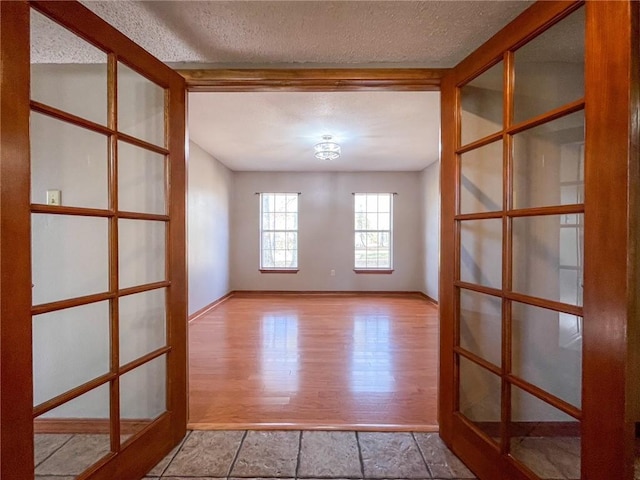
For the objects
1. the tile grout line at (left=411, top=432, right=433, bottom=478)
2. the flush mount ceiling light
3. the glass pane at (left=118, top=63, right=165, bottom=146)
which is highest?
the flush mount ceiling light

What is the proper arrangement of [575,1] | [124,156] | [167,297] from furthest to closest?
[167,297], [124,156], [575,1]

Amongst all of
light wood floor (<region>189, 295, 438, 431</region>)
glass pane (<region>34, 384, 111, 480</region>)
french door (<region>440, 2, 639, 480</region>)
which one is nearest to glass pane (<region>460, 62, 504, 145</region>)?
french door (<region>440, 2, 639, 480</region>)

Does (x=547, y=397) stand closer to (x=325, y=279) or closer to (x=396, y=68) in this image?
(x=396, y=68)

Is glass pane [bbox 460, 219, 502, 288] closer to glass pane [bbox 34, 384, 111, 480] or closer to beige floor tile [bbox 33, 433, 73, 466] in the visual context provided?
glass pane [bbox 34, 384, 111, 480]

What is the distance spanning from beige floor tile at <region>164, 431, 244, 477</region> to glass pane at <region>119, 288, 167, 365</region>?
554 mm

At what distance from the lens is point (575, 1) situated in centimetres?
89

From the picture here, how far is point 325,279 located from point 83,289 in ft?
15.3

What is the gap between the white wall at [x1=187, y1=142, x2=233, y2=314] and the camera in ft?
12.5

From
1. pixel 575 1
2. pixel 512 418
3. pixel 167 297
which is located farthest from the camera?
pixel 167 297

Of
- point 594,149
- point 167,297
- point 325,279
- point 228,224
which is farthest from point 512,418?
point 228,224

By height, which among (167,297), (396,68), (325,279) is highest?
(396,68)

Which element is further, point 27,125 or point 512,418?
point 512,418

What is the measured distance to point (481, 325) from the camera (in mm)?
1365

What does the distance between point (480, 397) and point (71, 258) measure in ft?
6.72
